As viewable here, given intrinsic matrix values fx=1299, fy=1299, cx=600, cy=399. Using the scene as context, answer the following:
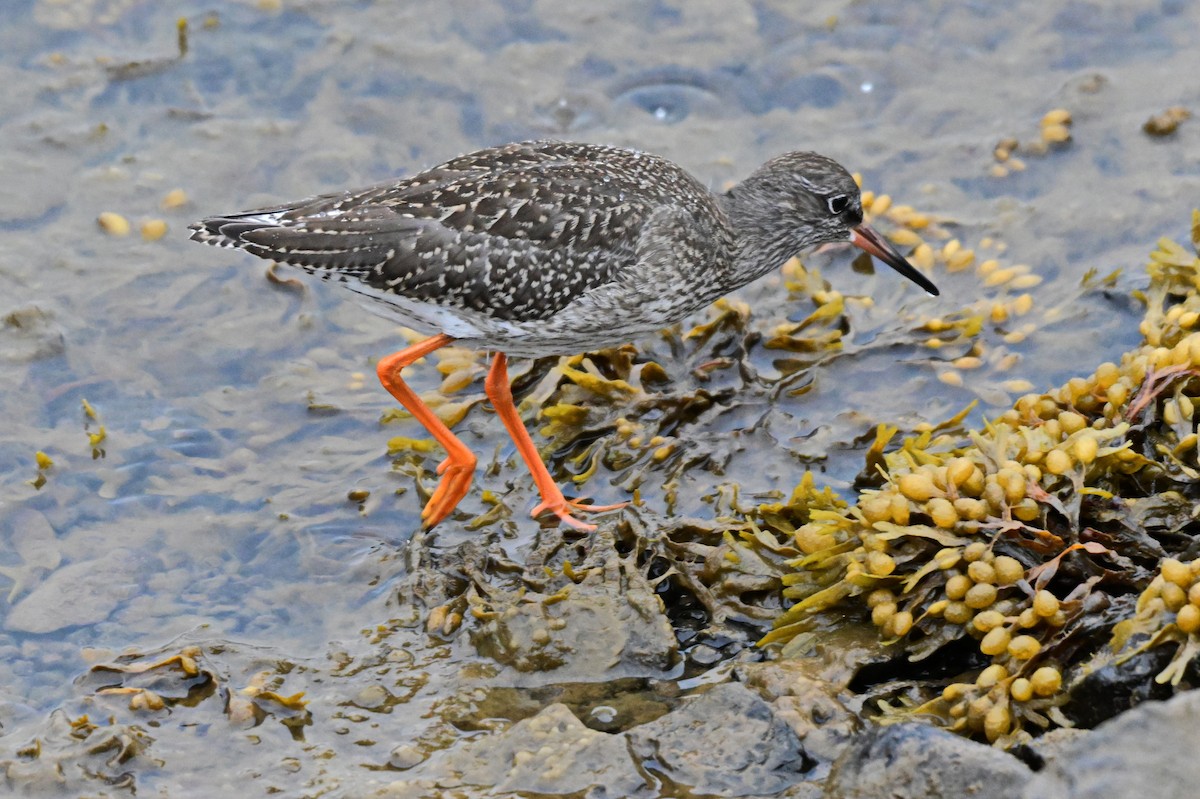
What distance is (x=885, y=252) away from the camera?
7902mm

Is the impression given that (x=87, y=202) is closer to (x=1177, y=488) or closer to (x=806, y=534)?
(x=806, y=534)

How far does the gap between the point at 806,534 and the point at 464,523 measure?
2146mm

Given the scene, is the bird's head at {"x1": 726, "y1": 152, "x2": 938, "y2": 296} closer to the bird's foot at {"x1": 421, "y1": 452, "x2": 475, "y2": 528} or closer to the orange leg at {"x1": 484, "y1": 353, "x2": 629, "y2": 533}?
the orange leg at {"x1": 484, "y1": 353, "x2": 629, "y2": 533}

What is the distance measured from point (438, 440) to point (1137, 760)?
441 cm

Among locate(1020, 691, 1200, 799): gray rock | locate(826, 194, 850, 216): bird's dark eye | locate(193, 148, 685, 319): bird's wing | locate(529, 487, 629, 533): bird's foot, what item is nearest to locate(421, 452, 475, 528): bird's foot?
locate(529, 487, 629, 533): bird's foot

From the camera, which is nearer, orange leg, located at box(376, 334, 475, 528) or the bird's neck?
orange leg, located at box(376, 334, 475, 528)

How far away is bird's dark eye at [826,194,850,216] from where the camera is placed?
306 inches

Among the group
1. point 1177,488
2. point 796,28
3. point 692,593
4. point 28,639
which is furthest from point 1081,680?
point 796,28

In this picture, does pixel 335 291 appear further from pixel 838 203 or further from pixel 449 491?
pixel 838 203

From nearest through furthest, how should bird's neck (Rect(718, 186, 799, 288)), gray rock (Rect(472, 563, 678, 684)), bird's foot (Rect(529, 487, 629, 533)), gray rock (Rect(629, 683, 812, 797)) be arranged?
gray rock (Rect(629, 683, 812, 797)) → gray rock (Rect(472, 563, 678, 684)) → bird's foot (Rect(529, 487, 629, 533)) → bird's neck (Rect(718, 186, 799, 288))

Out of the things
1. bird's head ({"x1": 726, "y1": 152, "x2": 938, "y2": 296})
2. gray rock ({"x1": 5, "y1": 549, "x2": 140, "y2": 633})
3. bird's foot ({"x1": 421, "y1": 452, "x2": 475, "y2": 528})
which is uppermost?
bird's head ({"x1": 726, "y1": 152, "x2": 938, "y2": 296})

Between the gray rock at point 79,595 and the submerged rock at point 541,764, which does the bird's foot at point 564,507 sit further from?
the gray rock at point 79,595

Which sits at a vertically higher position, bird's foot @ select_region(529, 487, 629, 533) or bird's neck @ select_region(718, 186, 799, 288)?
bird's neck @ select_region(718, 186, 799, 288)

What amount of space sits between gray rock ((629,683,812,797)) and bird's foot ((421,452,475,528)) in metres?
2.27
